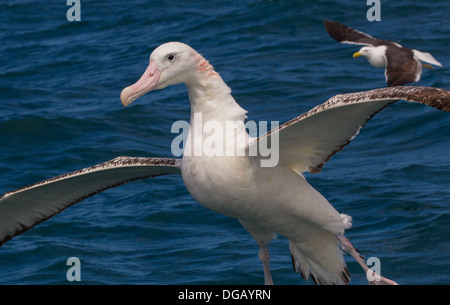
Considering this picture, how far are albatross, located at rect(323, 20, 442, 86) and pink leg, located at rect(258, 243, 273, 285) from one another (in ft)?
20.7

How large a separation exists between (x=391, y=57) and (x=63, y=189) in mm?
8978

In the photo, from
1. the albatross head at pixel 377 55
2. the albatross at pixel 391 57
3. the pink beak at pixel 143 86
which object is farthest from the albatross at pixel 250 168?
the albatross head at pixel 377 55

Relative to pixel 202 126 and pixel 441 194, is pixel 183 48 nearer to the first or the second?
pixel 202 126

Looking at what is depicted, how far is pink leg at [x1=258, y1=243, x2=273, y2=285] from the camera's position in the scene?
33.0 ft

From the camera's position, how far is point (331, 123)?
838cm

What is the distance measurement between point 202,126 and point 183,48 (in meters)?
0.83

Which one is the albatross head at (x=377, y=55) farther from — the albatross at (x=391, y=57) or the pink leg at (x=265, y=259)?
the pink leg at (x=265, y=259)

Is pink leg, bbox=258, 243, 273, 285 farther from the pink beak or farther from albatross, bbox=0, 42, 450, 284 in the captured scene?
the pink beak

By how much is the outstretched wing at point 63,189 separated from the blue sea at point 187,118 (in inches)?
57.4

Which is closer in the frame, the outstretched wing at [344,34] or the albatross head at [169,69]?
the albatross head at [169,69]

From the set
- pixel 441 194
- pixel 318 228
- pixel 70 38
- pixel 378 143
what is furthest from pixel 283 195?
pixel 70 38

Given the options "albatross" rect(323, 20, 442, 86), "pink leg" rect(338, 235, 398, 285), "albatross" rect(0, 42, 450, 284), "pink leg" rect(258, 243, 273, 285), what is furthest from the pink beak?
"albatross" rect(323, 20, 442, 86)

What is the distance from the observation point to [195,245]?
39.3 feet

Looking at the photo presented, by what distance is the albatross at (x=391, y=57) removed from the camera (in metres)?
15.9
